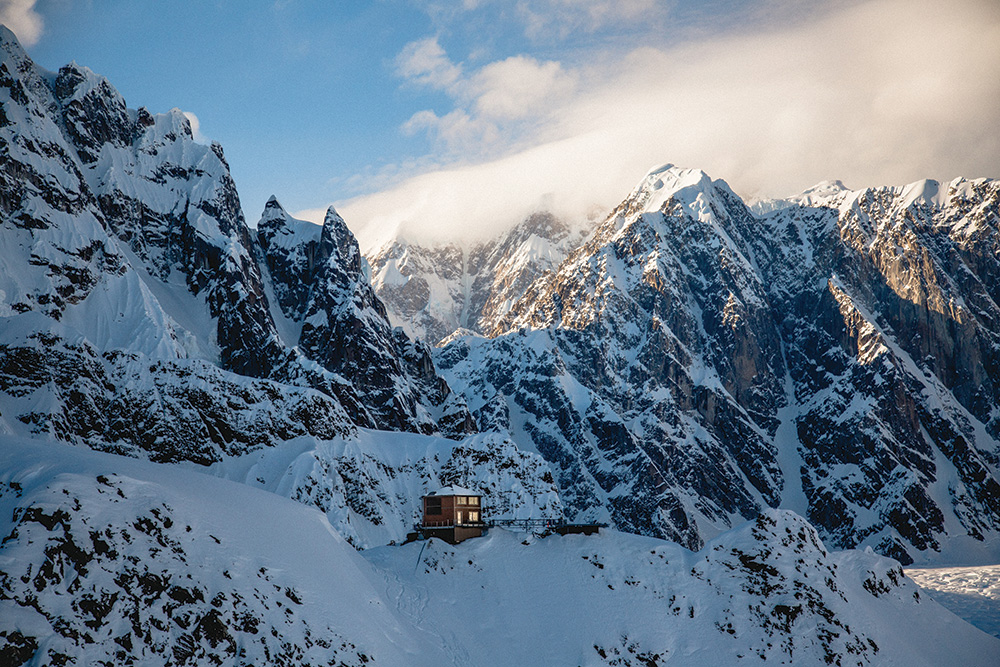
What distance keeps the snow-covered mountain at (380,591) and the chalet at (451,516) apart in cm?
315

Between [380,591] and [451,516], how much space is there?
17.1 metres

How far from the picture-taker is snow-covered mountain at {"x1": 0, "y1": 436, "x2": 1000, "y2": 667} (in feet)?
145

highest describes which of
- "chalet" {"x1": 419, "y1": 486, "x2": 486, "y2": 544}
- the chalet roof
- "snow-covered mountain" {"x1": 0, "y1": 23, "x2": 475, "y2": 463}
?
"snow-covered mountain" {"x1": 0, "y1": 23, "x2": 475, "y2": 463}

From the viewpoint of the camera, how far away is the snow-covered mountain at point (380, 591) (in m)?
44.2

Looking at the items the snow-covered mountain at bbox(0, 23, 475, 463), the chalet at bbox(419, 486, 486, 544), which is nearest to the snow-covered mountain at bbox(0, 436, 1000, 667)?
the chalet at bbox(419, 486, 486, 544)

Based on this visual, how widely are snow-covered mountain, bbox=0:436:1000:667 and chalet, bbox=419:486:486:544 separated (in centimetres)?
315

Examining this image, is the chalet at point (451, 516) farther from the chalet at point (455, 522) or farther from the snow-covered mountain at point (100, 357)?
the snow-covered mountain at point (100, 357)

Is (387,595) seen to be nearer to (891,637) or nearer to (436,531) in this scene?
(436,531)

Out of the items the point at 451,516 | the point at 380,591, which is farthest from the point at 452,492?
the point at 380,591

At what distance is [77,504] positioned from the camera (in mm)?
46562

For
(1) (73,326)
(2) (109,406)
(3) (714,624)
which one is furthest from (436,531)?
(1) (73,326)

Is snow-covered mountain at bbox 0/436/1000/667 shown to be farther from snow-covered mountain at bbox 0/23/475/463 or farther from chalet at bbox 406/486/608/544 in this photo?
snow-covered mountain at bbox 0/23/475/463

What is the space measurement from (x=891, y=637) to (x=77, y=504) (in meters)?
64.9

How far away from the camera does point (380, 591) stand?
66312 mm
